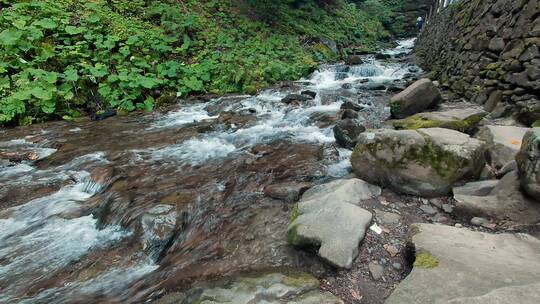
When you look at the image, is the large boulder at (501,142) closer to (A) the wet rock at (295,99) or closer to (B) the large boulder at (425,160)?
(B) the large boulder at (425,160)

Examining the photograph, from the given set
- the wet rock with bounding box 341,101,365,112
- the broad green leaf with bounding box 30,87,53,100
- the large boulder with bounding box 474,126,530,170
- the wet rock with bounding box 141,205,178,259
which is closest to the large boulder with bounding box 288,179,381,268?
the wet rock with bounding box 141,205,178,259

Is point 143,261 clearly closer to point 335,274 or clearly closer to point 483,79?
point 335,274

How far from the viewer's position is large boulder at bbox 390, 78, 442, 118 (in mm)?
6926

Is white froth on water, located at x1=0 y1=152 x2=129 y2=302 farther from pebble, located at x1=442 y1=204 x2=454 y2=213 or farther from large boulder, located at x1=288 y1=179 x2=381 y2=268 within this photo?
pebble, located at x1=442 y1=204 x2=454 y2=213

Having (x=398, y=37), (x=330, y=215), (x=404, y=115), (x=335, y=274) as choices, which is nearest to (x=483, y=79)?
(x=404, y=115)

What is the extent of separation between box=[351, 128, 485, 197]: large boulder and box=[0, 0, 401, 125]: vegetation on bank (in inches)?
277

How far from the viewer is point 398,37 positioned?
25.8m

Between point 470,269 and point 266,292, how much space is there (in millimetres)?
1484

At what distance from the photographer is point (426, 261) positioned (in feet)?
8.16

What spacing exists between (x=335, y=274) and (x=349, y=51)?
662 inches

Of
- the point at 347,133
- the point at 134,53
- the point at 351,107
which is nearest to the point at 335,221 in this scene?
the point at 347,133

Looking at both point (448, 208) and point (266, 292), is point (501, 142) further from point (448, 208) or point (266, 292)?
point (266, 292)

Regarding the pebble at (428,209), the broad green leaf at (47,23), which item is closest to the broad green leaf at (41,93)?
the broad green leaf at (47,23)

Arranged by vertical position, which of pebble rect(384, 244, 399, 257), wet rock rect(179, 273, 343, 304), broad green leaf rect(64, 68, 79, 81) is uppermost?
broad green leaf rect(64, 68, 79, 81)
